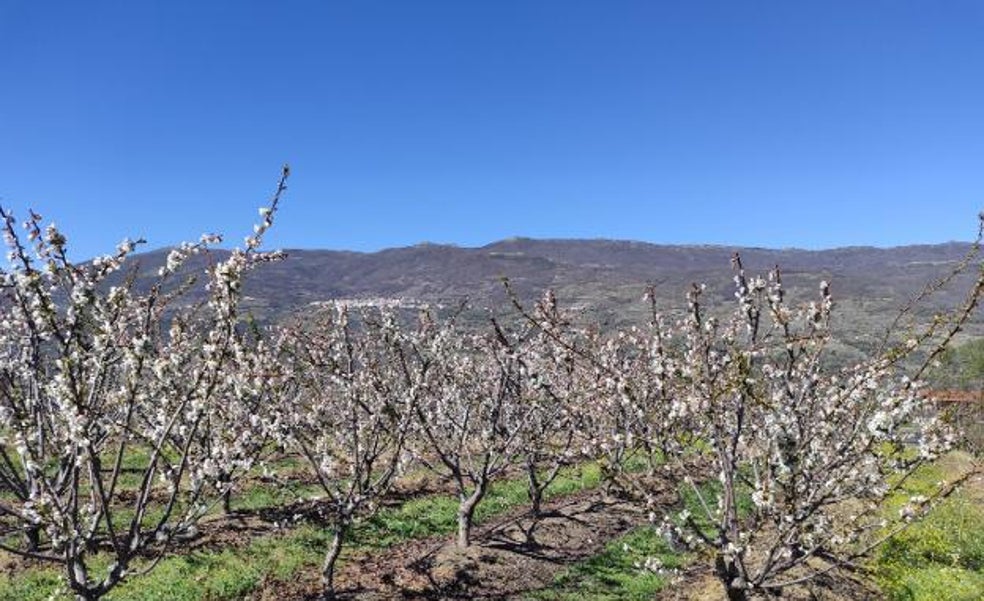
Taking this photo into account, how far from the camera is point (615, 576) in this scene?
56.3 feet

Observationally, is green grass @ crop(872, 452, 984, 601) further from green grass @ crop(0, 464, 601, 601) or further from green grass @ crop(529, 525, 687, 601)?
green grass @ crop(0, 464, 601, 601)

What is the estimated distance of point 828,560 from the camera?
18.0 metres

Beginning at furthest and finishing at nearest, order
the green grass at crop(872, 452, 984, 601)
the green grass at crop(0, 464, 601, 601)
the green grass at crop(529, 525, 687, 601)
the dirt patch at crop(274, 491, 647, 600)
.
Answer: the green grass at crop(529, 525, 687, 601) < the green grass at crop(872, 452, 984, 601) < the dirt patch at crop(274, 491, 647, 600) < the green grass at crop(0, 464, 601, 601)

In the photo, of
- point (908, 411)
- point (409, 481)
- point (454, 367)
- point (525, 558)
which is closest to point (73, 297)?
point (908, 411)

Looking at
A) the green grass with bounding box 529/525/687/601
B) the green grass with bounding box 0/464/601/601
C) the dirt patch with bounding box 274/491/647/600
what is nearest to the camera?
the green grass with bounding box 0/464/601/601

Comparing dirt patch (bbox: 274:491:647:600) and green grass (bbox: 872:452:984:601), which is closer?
dirt patch (bbox: 274:491:647:600)

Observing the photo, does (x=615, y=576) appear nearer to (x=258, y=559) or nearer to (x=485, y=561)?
(x=485, y=561)

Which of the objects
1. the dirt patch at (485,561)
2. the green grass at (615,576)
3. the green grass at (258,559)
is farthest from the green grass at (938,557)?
the green grass at (258,559)

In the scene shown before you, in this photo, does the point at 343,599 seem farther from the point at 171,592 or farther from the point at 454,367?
the point at 454,367

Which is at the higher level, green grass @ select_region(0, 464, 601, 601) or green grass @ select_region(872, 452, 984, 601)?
green grass @ select_region(0, 464, 601, 601)

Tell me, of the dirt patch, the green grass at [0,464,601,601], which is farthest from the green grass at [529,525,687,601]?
the green grass at [0,464,601,601]

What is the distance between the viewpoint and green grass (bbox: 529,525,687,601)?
52.0 feet

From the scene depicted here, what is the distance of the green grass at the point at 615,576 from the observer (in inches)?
624

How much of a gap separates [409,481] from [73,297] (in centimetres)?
2062
